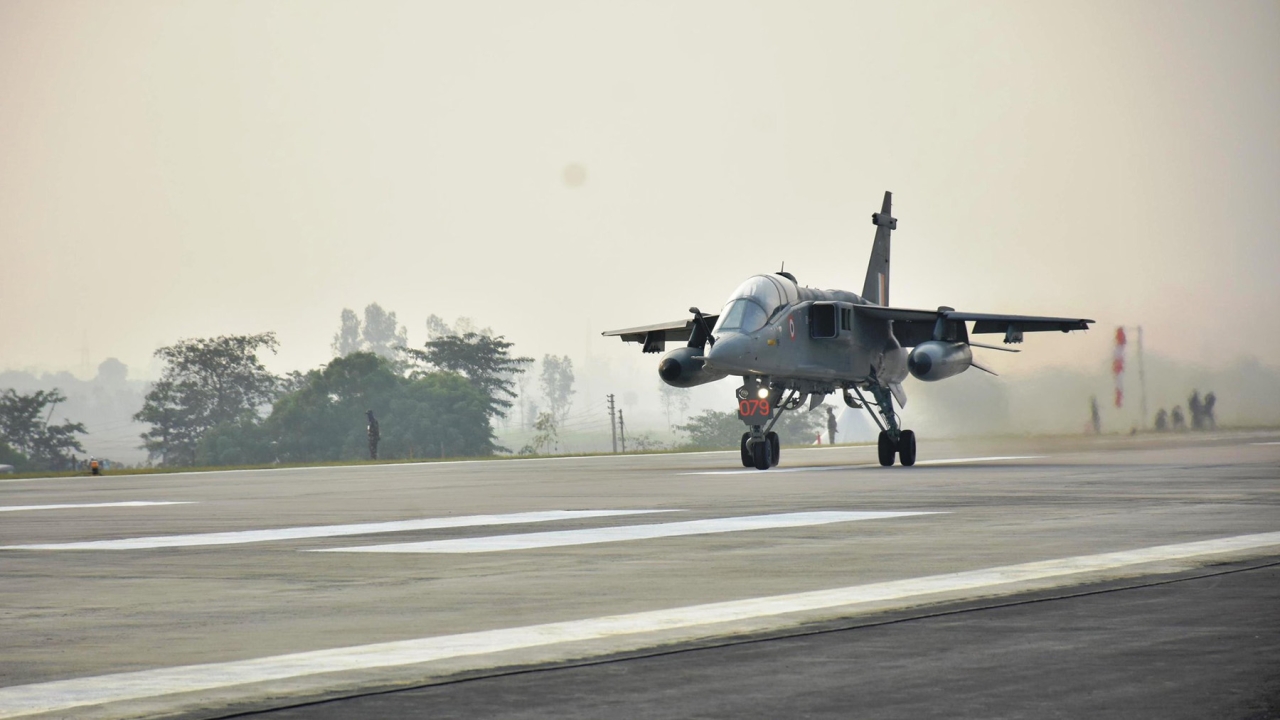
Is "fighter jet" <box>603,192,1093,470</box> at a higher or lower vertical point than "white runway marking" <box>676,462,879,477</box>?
higher

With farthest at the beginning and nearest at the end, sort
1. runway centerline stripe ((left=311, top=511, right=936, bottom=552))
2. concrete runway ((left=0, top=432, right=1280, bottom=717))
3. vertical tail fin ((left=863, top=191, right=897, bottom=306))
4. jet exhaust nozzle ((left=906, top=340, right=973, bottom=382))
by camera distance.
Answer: vertical tail fin ((left=863, top=191, right=897, bottom=306)) < jet exhaust nozzle ((left=906, top=340, right=973, bottom=382)) < runway centerline stripe ((left=311, top=511, right=936, bottom=552)) < concrete runway ((left=0, top=432, right=1280, bottom=717))

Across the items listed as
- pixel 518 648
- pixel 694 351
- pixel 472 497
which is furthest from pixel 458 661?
pixel 694 351

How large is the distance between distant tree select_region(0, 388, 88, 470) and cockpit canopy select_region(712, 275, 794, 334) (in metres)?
129

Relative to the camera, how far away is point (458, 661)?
7852 mm

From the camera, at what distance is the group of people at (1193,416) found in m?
65.2

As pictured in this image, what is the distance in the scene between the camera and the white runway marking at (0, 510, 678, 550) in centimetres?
1627

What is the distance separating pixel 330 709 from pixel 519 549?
8.18 m

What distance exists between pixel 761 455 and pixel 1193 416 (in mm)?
35512

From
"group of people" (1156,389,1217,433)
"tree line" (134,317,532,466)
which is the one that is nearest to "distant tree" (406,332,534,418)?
"tree line" (134,317,532,466)

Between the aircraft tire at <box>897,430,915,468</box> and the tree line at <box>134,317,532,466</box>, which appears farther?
the tree line at <box>134,317,532,466</box>

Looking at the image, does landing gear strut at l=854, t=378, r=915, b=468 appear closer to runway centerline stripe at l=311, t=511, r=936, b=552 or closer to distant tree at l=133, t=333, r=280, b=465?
runway centerline stripe at l=311, t=511, r=936, b=552

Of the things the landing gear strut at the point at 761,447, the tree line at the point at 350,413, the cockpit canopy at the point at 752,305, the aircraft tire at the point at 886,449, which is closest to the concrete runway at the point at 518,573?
the cockpit canopy at the point at 752,305

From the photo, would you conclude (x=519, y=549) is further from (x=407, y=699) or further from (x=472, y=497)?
(x=472, y=497)

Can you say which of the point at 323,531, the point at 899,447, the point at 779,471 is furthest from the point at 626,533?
the point at 899,447
